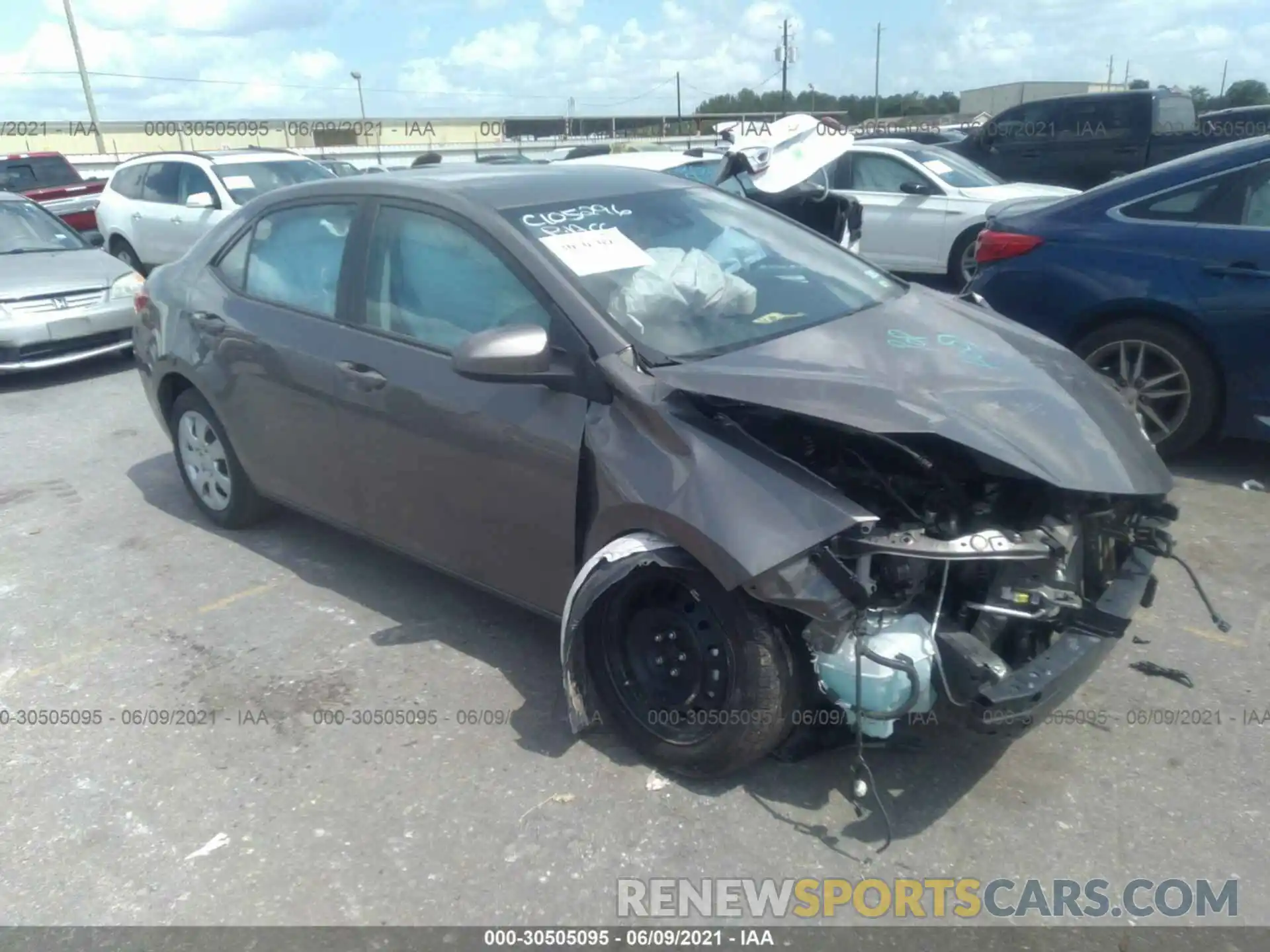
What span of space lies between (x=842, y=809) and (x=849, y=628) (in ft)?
2.03

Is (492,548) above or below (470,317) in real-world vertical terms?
below

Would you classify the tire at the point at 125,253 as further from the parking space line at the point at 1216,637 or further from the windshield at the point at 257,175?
the parking space line at the point at 1216,637

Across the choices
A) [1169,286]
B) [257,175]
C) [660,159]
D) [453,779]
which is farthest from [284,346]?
[257,175]

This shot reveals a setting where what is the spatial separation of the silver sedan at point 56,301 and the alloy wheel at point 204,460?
383cm

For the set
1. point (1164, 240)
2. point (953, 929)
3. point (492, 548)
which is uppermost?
point (1164, 240)

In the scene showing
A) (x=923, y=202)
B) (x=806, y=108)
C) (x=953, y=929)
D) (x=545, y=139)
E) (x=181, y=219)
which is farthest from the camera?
(x=806, y=108)

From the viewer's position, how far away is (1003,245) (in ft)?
18.6

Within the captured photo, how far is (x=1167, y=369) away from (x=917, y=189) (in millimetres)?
5630

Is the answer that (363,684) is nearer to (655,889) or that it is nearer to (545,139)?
(655,889)

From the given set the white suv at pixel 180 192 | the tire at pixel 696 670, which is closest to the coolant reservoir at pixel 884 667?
the tire at pixel 696 670

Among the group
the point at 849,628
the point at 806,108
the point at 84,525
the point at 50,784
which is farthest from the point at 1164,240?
the point at 806,108

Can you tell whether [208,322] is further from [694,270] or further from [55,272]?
[55,272]

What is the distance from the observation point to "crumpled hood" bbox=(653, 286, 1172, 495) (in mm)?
2762

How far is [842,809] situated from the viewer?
3.00 meters
